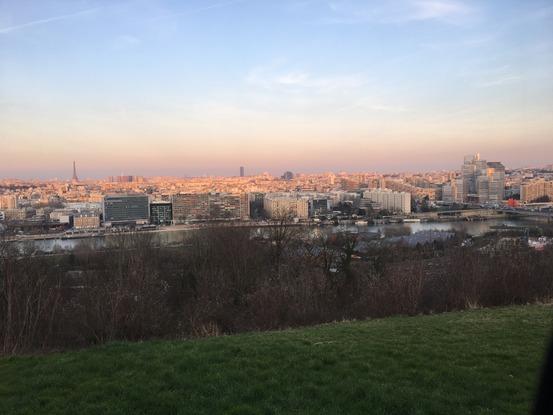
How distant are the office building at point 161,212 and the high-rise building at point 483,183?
50.1 m

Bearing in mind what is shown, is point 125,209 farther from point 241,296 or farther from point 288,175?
point 288,175

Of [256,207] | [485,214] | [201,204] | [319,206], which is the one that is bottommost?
[485,214]

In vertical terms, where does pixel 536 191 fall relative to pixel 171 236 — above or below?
above

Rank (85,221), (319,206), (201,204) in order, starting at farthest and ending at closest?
(319,206) < (201,204) < (85,221)

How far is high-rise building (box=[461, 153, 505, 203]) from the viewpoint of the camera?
7931cm

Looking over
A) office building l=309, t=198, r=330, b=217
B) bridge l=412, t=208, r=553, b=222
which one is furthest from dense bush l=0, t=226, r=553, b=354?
office building l=309, t=198, r=330, b=217

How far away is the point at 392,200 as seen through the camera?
76.8m

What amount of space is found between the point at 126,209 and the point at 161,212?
16.1ft

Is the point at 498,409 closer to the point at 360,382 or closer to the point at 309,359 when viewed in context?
the point at 360,382

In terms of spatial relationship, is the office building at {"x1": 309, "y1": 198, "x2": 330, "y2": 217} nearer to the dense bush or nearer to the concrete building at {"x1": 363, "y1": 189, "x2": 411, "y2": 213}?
the concrete building at {"x1": 363, "y1": 189, "x2": 411, "y2": 213}

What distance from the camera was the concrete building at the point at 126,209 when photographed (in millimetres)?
63094

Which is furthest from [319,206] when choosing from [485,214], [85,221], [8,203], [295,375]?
[295,375]

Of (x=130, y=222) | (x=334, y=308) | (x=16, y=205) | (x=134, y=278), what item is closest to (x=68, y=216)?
(x=130, y=222)

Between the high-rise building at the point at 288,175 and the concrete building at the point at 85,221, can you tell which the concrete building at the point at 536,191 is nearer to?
the concrete building at the point at 85,221
